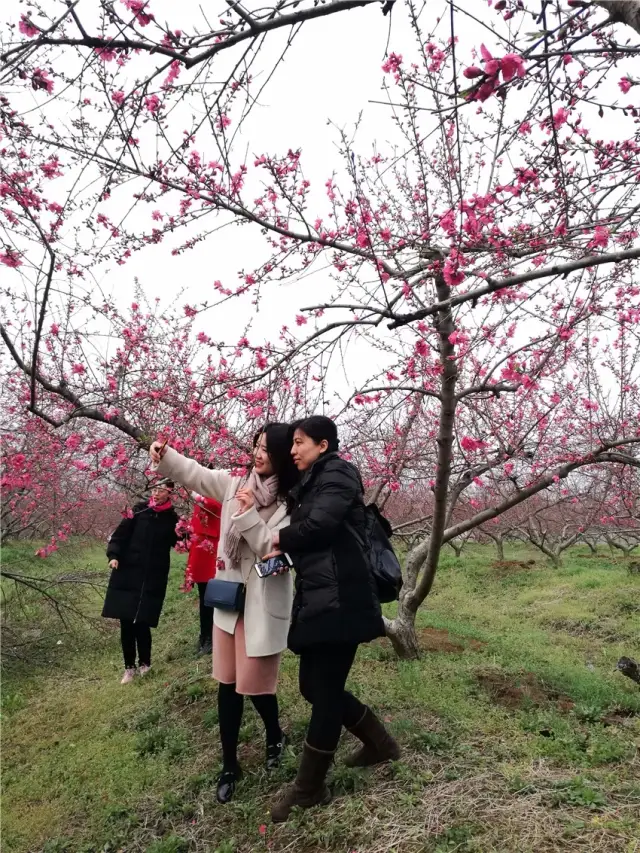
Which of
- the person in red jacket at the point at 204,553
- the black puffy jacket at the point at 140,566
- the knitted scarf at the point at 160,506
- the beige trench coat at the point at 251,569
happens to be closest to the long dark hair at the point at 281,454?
the beige trench coat at the point at 251,569

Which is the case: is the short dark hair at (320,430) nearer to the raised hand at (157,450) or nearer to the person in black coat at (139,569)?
the raised hand at (157,450)

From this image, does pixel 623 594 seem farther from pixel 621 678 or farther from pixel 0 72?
pixel 0 72

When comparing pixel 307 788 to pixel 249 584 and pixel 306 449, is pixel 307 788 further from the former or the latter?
pixel 306 449

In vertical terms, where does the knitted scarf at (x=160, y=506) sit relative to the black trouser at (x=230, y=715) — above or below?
→ above

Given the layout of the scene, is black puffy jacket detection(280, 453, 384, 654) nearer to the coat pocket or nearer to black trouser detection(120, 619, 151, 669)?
the coat pocket

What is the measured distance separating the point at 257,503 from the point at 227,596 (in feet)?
1.47

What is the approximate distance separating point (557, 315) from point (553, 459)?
209 centimetres

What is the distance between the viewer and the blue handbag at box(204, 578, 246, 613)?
266cm

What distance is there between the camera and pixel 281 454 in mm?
2736

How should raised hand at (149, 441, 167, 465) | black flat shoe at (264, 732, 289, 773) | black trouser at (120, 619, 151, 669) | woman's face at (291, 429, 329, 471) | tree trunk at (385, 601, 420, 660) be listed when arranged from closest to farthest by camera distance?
woman's face at (291, 429, 329, 471) < raised hand at (149, 441, 167, 465) < black flat shoe at (264, 732, 289, 773) < black trouser at (120, 619, 151, 669) < tree trunk at (385, 601, 420, 660)

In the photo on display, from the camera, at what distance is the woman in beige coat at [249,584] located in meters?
2.62

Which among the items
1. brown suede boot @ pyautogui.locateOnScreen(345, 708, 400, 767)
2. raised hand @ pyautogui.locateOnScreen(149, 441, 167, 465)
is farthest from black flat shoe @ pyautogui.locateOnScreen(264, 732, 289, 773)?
raised hand @ pyautogui.locateOnScreen(149, 441, 167, 465)

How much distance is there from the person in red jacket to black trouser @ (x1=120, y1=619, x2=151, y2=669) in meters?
0.48

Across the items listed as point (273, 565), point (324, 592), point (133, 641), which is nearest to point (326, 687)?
point (324, 592)
